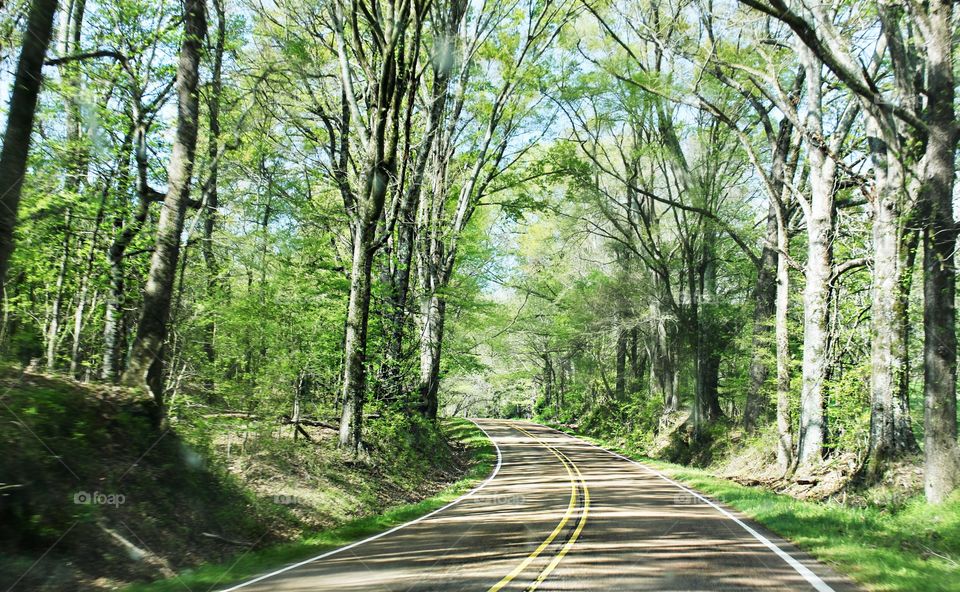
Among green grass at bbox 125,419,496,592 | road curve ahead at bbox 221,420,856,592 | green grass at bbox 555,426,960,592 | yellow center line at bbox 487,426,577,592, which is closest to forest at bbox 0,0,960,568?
green grass at bbox 555,426,960,592

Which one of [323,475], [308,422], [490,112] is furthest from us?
[490,112]

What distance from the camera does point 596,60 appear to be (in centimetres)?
2297

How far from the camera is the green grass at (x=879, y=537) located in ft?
22.6

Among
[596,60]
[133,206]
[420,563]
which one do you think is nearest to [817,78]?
[596,60]

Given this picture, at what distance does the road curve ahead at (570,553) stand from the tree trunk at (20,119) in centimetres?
466

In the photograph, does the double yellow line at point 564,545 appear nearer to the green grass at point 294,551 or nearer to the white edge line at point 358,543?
the white edge line at point 358,543

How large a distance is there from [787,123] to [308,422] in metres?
18.3

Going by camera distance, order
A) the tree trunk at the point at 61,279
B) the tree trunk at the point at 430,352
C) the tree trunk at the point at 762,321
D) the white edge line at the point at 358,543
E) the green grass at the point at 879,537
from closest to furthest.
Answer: the green grass at the point at 879,537, the white edge line at the point at 358,543, the tree trunk at the point at 61,279, the tree trunk at the point at 430,352, the tree trunk at the point at 762,321

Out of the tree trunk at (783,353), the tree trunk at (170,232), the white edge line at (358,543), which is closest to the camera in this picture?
the white edge line at (358,543)

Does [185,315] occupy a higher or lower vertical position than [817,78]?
lower

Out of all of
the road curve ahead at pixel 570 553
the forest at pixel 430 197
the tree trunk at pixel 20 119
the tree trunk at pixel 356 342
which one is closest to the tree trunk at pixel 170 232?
the forest at pixel 430 197

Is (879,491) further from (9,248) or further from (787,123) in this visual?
(9,248)

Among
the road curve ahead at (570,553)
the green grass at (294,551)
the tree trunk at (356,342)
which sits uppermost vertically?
the tree trunk at (356,342)

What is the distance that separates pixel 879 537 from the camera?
361 inches
